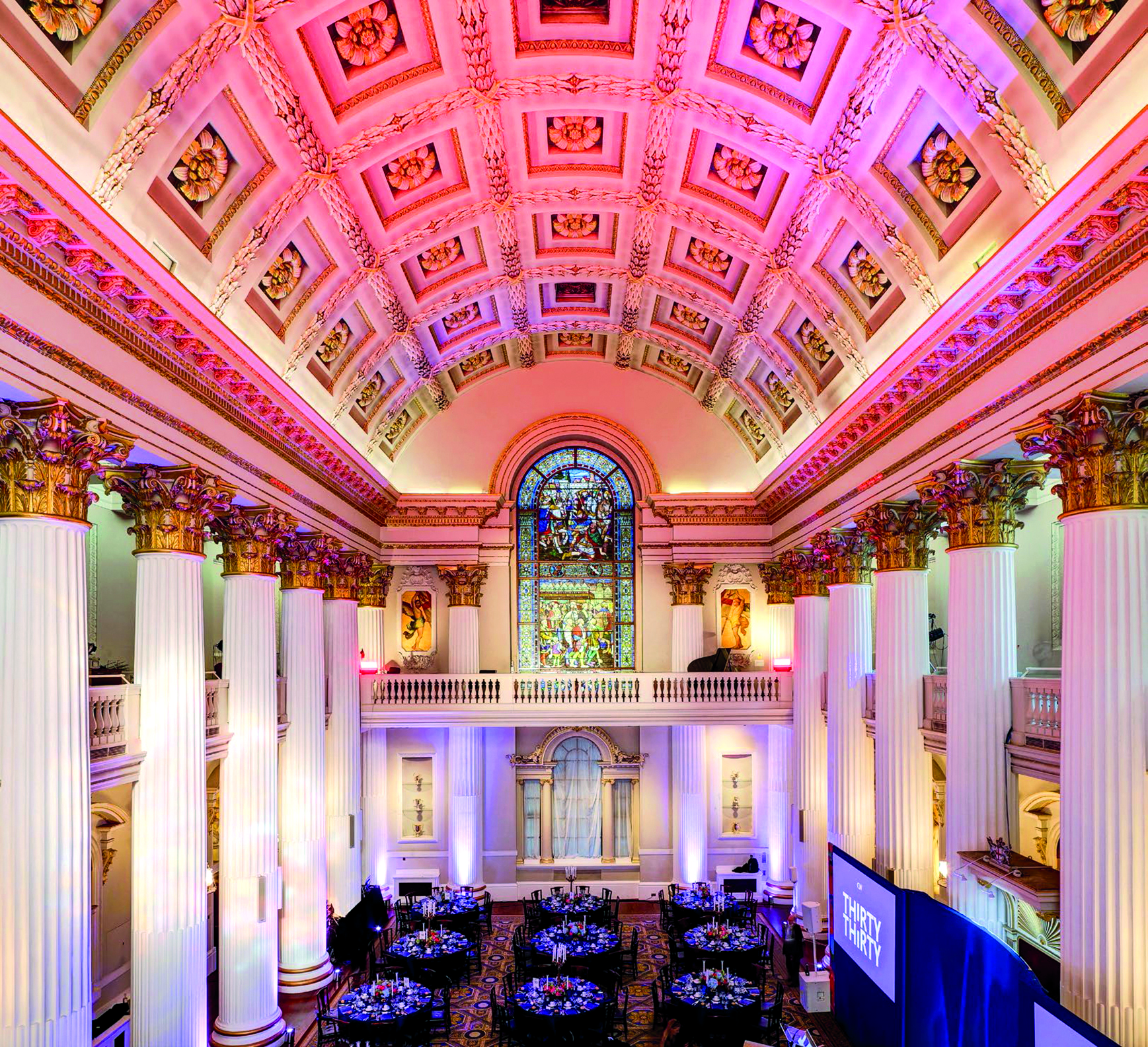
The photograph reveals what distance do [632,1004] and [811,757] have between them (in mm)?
6108

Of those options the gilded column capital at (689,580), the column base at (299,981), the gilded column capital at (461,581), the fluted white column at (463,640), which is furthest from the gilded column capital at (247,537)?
the gilded column capital at (689,580)

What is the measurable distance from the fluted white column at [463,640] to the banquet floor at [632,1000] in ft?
17.9

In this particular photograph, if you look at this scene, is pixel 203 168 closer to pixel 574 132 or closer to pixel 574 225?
pixel 574 132

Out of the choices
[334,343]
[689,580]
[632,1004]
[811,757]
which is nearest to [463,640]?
[689,580]

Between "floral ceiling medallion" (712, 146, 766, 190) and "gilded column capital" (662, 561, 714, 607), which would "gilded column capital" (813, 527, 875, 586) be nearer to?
"gilded column capital" (662, 561, 714, 607)

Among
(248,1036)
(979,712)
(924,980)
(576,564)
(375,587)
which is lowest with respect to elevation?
(248,1036)

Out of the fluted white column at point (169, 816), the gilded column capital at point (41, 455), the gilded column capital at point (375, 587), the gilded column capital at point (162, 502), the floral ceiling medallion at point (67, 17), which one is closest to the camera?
the floral ceiling medallion at point (67, 17)

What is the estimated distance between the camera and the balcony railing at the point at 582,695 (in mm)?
19281

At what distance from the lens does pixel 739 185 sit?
12930 millimetres

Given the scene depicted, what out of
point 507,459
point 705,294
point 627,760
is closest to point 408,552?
point 507,459

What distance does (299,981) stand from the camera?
49.5 ft

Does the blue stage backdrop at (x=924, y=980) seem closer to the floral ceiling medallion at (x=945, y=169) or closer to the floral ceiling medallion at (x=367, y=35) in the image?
the floral ceiling medallion at (x=945, y=169)

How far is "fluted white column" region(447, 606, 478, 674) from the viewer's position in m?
21.6

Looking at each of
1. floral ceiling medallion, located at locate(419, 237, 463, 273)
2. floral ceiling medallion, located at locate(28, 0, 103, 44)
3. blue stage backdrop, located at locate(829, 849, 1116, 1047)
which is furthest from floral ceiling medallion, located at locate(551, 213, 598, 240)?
blue stage backdrop, located at locate(829, 849, 1116, 1047)
